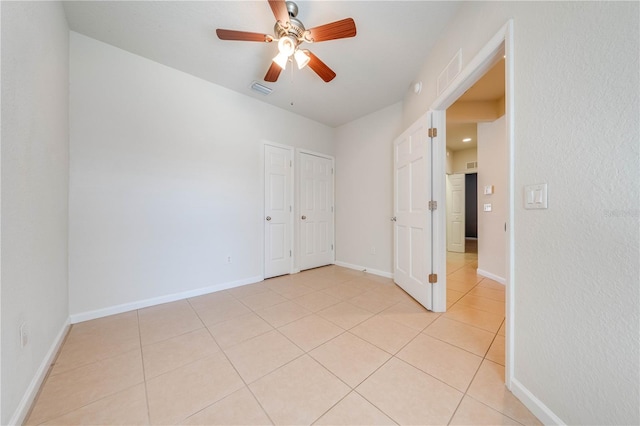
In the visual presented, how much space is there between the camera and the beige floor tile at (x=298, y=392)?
1.07 meters

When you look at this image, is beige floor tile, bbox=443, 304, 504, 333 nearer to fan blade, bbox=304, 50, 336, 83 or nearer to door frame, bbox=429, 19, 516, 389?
door frame, bbox=429, 19, 516, 389

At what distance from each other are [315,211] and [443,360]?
109 inches

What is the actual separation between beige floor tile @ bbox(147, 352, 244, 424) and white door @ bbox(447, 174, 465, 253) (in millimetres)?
5580

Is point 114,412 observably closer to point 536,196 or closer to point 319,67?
point 536,196

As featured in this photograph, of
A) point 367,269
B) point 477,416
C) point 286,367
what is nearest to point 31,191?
point 286,367

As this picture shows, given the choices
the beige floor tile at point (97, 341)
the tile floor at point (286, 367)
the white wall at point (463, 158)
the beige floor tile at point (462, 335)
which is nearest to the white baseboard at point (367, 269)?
the tile floor at point (286, 367)

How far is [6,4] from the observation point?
1.04 meters

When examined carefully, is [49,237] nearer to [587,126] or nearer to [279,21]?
[279,21]

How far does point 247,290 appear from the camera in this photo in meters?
2.78

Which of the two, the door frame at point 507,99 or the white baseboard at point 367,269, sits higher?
the door frame at point 507,99

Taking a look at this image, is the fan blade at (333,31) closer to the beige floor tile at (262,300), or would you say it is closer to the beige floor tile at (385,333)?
the beige floor tile at (385,333)

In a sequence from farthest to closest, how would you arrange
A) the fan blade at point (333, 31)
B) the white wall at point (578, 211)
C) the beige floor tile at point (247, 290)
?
the beige floor tile at point (247, 290)
the fan blade at point (333, 31)
the white wall at point (578, 211)

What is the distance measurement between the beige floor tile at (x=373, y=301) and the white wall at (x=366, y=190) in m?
0.83

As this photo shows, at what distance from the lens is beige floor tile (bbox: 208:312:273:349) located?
1703 mm
